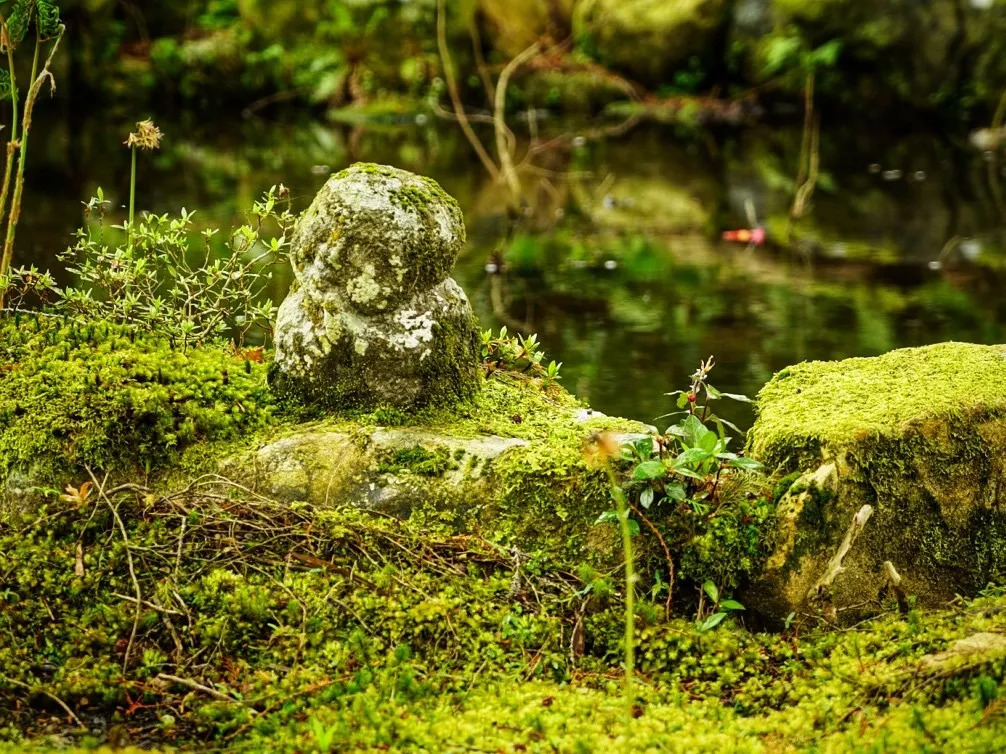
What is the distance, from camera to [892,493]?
4203 mm

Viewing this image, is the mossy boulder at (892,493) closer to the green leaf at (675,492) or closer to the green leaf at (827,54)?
the green leaf at (675,492)

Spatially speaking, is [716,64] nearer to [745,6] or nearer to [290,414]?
[745,6]

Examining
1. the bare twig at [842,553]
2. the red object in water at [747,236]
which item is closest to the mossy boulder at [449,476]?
the bare twig at [842,553]

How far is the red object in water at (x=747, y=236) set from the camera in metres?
12.1

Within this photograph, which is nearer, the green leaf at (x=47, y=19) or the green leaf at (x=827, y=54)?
the green leaf at (x=47, y=19)

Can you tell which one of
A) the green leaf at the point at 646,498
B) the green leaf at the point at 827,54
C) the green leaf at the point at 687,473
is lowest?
the green leaf at the point at 646,498

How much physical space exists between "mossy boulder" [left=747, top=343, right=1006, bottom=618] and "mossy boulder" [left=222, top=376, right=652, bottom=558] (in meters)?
0.64

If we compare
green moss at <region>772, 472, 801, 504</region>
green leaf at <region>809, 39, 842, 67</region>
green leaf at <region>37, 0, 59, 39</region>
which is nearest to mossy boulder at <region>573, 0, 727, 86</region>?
green leaf at <region>809, 39, 842, 67</region>

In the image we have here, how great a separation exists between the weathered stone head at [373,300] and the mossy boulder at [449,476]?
0.17m

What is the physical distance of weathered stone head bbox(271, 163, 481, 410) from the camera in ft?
14.9

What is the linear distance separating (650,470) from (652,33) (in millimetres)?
18400

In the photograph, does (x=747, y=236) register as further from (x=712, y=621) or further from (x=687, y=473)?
(x=712, y=621)

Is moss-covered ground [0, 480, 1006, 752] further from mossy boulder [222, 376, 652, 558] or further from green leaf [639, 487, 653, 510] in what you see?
green leaf [639, 487, 653, 510]

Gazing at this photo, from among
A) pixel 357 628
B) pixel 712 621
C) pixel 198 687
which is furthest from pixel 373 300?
pixel 712 621
